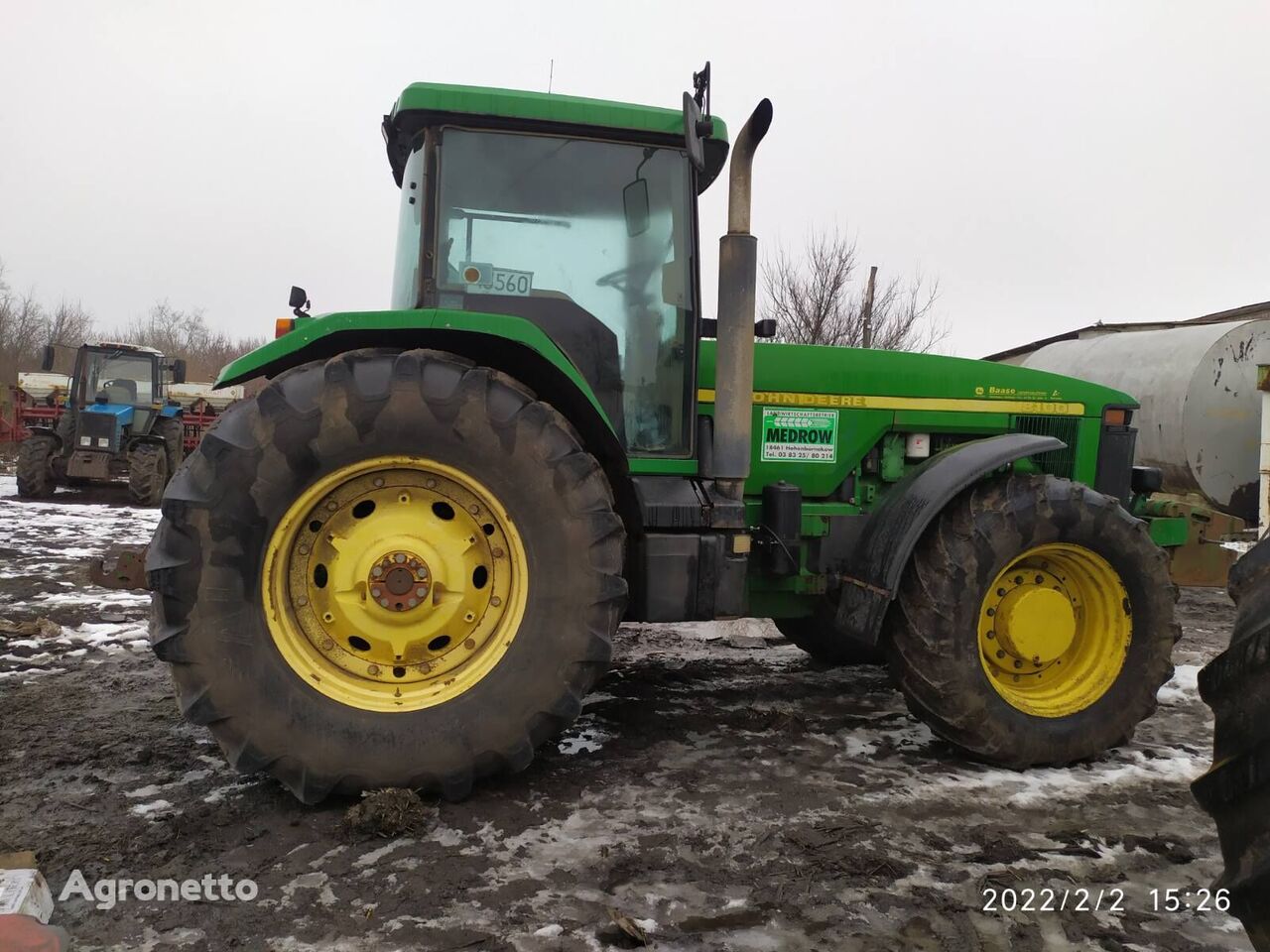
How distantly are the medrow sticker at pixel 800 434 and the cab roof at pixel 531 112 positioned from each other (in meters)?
1.27

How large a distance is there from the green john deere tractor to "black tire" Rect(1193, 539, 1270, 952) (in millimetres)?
1706

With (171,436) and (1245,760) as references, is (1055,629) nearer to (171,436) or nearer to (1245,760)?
(1245,760)

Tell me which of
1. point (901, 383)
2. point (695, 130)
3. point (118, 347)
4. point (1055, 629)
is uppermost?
point (118, 347)

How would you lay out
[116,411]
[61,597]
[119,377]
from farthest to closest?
[119,377]
[116,411]
[61,597]

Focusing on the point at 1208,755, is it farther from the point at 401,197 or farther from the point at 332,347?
the point at 401,197

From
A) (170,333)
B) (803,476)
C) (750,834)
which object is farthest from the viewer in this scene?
(170,333)

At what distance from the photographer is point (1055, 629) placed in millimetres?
3377

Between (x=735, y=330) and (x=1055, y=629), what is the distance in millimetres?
1799

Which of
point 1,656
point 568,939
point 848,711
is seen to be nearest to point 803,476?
point 848,711

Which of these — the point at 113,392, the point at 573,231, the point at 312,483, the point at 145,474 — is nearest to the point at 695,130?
the point at 573,231

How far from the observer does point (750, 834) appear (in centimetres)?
260

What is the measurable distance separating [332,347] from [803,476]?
2.10m

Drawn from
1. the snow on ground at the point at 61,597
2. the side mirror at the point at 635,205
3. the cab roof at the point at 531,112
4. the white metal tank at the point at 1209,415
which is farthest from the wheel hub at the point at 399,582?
the white metal tank at the point at 1209,415

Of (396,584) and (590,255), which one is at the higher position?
(590,255)
